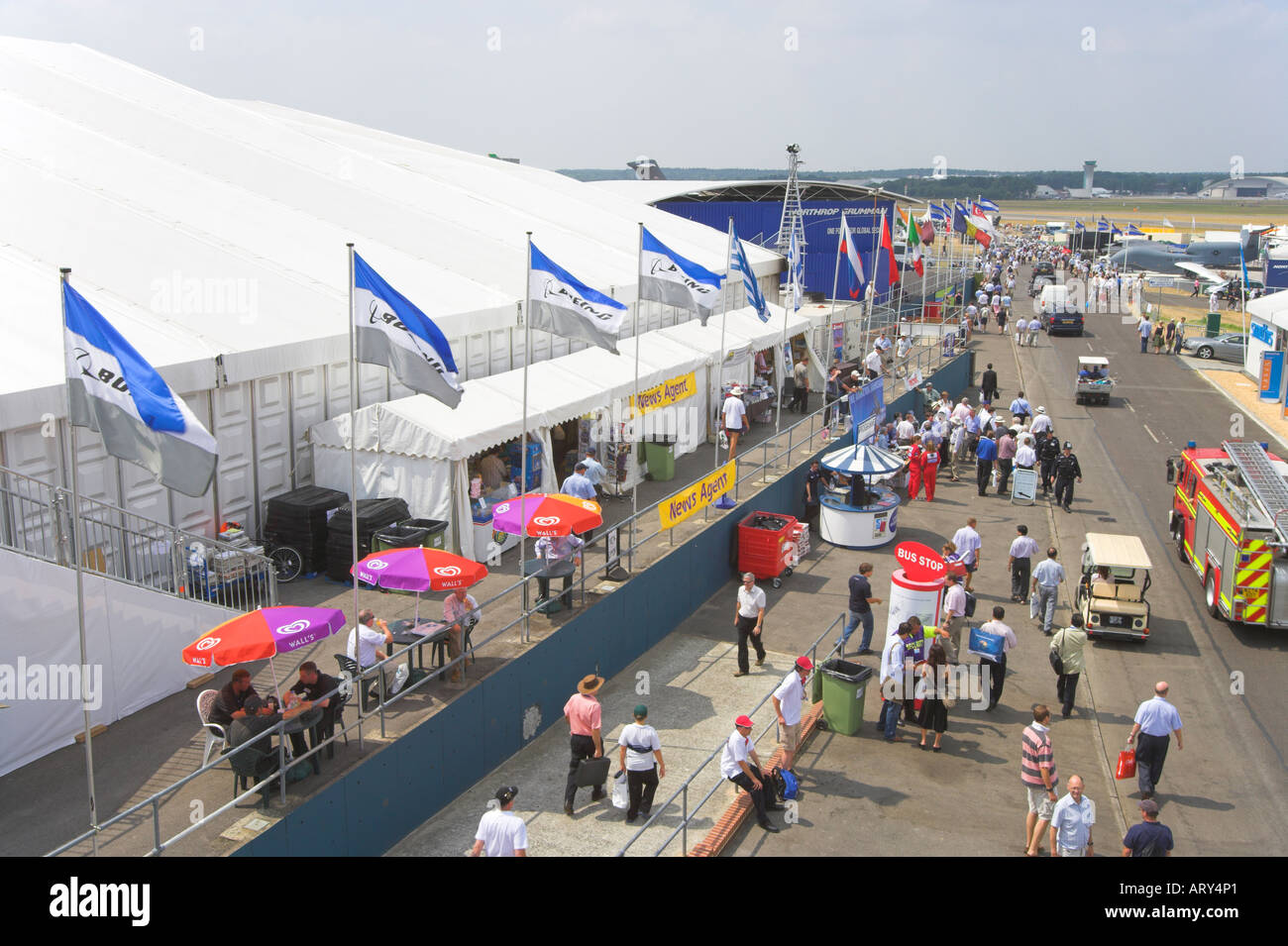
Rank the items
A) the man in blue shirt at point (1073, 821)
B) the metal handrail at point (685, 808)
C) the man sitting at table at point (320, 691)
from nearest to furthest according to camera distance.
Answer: the metal handrail at point (685, 808), the man in blue shirt at point (1073, 821), the man sitting at table at point (320, 691)

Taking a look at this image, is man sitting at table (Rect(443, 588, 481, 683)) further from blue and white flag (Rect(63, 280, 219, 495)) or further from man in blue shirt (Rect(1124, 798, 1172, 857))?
man in blue shirt (Rect(1124, 798, 1172, 857))

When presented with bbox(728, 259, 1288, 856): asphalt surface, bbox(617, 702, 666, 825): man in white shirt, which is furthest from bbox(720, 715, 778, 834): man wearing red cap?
bbox(617, 702, 666, 825): man in white shirt

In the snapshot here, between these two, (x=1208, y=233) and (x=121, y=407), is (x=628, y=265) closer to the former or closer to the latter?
(x=121, y=407)

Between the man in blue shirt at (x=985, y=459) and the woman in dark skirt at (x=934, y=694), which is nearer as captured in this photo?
the woman in dark skirt at (x=934, y=694)

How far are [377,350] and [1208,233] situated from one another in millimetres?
108738

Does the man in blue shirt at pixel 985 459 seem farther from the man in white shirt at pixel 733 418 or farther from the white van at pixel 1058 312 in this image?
the white van at pixel 1058 312

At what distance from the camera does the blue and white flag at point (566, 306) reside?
14.5 m

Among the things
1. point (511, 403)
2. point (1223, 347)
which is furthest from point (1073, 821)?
point (1223, 347)

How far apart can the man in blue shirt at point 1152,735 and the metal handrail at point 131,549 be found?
33.9 feet

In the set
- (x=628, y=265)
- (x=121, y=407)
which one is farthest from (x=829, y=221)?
→ (x=121, y=407)

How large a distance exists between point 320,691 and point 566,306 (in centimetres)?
640

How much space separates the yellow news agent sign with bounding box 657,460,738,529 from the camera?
1680cm

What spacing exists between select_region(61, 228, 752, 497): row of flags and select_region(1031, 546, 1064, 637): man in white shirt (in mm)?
6879

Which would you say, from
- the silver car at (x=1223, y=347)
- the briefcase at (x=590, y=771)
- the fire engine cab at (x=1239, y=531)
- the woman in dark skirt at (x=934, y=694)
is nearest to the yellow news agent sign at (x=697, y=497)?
the woman in dark skirt at (x=934, y=694)
